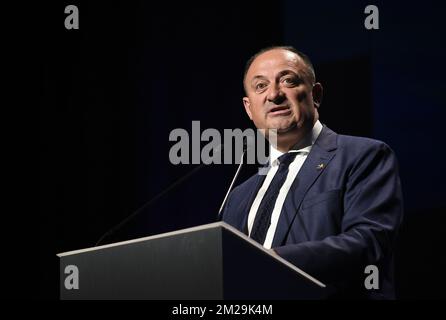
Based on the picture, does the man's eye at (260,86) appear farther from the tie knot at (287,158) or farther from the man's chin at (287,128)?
the tie knot at (287,158)

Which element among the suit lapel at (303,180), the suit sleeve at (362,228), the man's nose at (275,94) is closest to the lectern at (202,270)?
the suit sleeve at (362,228)

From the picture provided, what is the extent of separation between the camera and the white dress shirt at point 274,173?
231cm

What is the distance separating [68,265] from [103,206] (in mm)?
1467

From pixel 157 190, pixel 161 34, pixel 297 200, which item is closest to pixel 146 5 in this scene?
pixel 161 34

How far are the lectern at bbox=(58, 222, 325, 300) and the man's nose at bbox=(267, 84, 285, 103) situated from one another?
1.14 meters

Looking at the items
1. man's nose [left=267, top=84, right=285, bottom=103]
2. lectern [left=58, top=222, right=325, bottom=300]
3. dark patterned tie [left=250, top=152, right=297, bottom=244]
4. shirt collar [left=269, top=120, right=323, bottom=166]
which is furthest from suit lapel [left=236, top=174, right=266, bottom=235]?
lectern [left=58, top=222, right=325, bottom=300]

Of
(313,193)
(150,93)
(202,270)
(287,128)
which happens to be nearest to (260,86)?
(287,128)

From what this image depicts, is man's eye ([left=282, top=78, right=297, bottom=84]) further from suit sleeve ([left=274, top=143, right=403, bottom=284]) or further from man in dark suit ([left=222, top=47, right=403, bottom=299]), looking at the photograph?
suit sleeve ([left=274, top=143, right=403, bottom=284])

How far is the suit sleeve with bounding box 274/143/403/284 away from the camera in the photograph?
1814 millimetres

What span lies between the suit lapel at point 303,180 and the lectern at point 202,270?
25.4 inches

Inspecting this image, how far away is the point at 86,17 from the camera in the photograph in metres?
3.47

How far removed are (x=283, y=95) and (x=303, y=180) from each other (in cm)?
46

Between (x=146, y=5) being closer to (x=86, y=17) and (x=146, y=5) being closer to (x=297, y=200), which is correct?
(x=86, y=17)

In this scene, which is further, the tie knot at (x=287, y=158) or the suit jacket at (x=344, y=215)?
the tie knot at (x=287, y=158)
